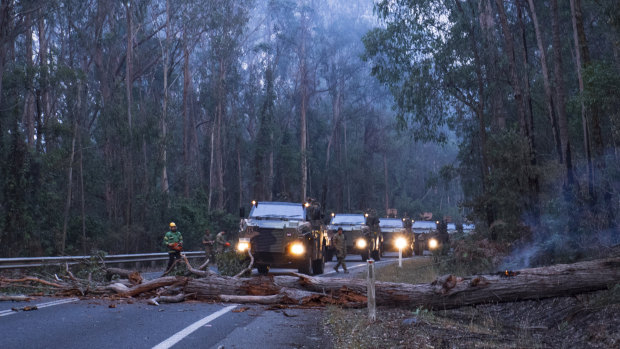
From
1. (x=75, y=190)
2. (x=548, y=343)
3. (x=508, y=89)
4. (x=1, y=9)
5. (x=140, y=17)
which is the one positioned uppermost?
(x=140, y=17)

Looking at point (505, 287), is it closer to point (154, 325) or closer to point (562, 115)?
point (154, 325)

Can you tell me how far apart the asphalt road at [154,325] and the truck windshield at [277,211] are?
7.44 m

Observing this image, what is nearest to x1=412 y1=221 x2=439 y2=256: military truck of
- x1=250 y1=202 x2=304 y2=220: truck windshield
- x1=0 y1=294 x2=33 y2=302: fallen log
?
x1=250 y1=202 x2=304 y2=220: truck windshield

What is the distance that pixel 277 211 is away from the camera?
64.3 feet

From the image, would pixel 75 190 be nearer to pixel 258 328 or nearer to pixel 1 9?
pixel 1 9

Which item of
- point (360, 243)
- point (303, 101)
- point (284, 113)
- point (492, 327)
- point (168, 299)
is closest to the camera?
point (492, 327)

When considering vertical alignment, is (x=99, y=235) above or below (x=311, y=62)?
below

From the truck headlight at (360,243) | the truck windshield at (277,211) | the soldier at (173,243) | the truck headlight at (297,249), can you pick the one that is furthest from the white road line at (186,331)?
the truck headlight at (360,243)

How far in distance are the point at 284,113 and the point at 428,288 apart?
164ft

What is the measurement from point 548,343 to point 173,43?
3908cm

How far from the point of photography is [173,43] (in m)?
43.9

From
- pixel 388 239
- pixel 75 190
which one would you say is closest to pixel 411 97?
pixel 388 239

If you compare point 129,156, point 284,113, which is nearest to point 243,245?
point 129,156

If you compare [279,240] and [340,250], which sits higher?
[279,240]
